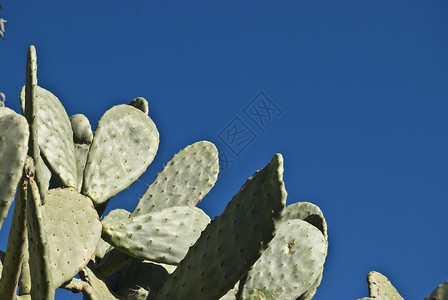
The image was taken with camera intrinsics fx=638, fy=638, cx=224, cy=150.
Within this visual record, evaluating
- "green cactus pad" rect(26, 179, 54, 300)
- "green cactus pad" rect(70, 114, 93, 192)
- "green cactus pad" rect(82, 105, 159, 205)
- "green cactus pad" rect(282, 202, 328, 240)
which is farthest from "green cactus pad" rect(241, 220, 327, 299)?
"green cactus pad" rect(70, 114, 93, 192)

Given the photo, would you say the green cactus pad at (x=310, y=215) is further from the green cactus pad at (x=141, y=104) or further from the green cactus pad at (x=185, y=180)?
the green cactus pad at (x=141, y=104)

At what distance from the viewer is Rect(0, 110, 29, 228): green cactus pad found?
1492 millimetres

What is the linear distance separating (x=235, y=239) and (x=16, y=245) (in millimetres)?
671

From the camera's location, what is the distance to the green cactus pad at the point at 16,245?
1707 mm

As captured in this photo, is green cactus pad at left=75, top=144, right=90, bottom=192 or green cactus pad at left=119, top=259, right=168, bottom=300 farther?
green cactus pad at left=75, top=144, right=90, bottom=192

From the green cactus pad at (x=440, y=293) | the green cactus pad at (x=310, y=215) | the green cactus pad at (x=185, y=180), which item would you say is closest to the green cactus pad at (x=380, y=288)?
the green cactus pad at (x=310, y=215)

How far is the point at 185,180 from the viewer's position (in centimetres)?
296

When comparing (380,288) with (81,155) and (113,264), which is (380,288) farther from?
(81,155)

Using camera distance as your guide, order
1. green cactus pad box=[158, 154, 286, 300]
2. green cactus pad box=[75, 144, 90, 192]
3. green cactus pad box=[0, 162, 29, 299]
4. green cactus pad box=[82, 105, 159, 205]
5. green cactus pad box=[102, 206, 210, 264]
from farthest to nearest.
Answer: green cactus pad box=[75, 144, 90, 192] → green cactus pad box=[82, 105, 159, 205] → green cactus pad box=[102, 206, 210, 264] → green cactus pad box=[158, 154, 286, 300] → green cactus pad box=[0, 162, 29, 299]

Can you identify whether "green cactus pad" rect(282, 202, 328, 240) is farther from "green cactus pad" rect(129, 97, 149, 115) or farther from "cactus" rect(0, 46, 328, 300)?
"green cactus pad" rect(129, 97, 149, 115)

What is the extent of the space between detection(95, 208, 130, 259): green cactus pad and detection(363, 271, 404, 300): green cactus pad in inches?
45.3

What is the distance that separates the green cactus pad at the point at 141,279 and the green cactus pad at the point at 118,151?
0.35 meters

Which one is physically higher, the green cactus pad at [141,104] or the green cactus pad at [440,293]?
the green cactus pad at [440,293]

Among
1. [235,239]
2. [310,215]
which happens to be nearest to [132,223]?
[235,239]
